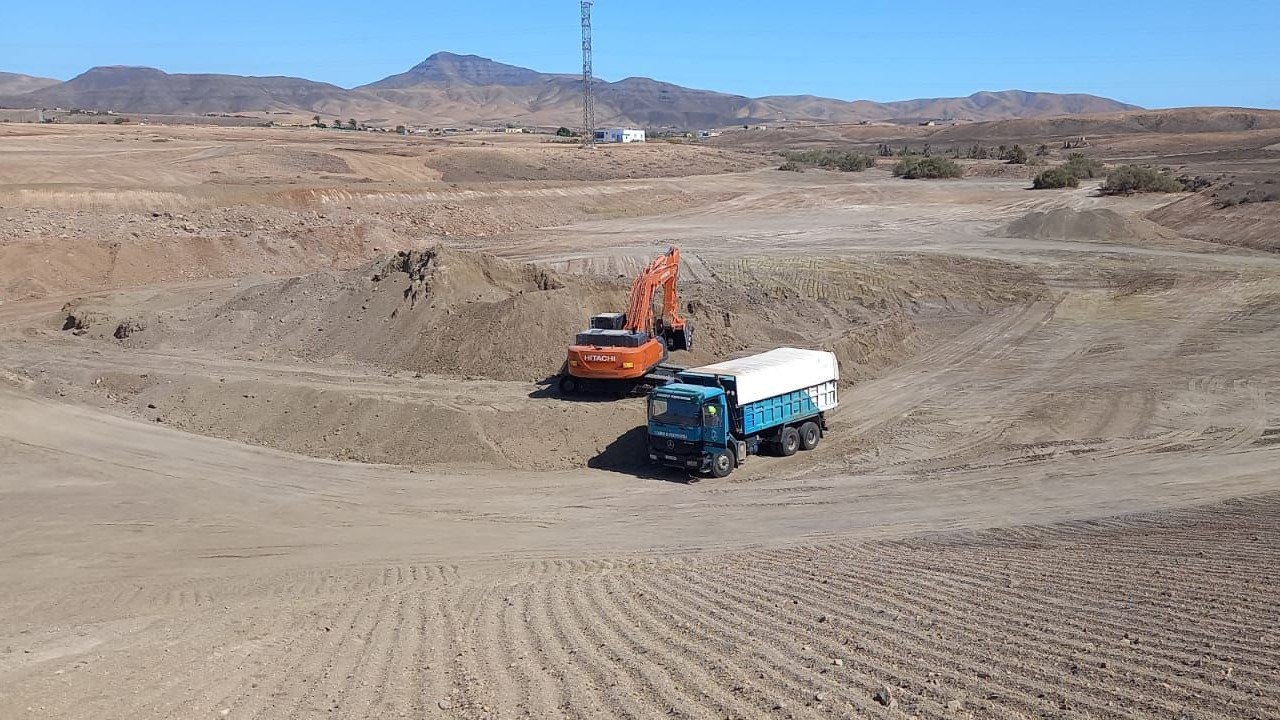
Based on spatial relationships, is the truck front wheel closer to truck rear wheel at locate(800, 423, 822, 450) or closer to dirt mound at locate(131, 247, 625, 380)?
truck rear wheel at locate(800, 423, 822, 450)

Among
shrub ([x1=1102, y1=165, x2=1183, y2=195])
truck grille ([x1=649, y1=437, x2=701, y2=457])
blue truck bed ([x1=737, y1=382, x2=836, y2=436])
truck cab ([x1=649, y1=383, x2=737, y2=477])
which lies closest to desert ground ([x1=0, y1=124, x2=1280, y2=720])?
truck cab ([x1=649, y1=383, x2=737, y2=477])

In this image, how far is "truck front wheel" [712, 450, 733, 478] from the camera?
2047 centimetres

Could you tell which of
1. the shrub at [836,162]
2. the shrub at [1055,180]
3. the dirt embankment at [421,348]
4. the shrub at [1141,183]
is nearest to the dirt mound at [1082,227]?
the dirt embankment at [421,348]

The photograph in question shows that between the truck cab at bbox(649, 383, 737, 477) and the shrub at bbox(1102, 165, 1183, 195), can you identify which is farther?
the shrub at bbox(1102, 165, 1183, 195)

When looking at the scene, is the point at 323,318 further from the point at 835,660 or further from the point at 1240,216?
the point at 1240,216

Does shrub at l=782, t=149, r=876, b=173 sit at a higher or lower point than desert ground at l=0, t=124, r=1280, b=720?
higher

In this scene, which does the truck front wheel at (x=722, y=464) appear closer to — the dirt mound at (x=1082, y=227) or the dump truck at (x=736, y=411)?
the dump truck at (x=736, y=411)

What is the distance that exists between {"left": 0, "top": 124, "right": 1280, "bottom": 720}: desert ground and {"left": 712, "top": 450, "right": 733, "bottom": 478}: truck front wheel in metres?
0.49

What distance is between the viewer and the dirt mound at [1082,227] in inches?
1981

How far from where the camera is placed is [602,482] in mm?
20688

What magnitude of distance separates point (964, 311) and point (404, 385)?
69.9 feet

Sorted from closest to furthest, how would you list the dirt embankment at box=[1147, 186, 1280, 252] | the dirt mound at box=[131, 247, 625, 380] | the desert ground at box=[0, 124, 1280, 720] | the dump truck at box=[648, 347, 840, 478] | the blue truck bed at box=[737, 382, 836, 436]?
the desert ground at box=[0, 124, 1280, 720] < the dump truck at box=[648, 347, 840, 478] < the blue truck bed at box=[737, 382, 836, 436] < the dirt mound at box=[131, 247, 625, 380] < the dirt embankment at box=[1147, 186, 1280, 252]

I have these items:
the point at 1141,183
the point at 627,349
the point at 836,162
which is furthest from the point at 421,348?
the point at 836,162

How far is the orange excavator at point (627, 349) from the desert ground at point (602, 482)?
676mm
